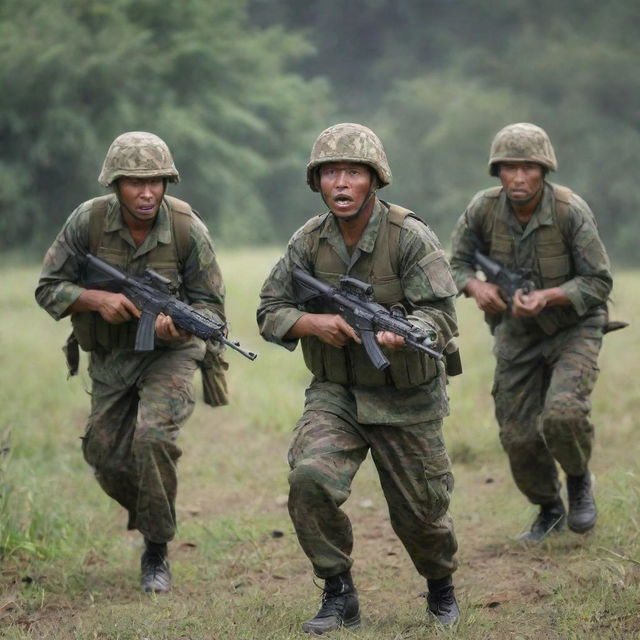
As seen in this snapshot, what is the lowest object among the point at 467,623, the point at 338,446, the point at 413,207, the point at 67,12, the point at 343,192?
the point at 467,623

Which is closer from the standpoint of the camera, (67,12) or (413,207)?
(67,12)

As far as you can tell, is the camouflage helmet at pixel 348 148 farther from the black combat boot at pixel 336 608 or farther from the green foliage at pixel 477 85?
the green foliage at pixel 477 85

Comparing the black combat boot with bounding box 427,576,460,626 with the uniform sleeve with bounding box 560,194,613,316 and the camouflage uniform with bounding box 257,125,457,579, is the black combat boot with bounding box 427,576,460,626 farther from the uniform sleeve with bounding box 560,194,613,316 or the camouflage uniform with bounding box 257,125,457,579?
the uniform sleeve with bounding box 560,194,613,316

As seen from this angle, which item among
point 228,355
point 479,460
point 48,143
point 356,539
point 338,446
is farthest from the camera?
point 48,143

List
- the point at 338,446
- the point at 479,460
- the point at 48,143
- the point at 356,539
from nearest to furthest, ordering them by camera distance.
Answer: the point at 338,446 < the point at 356,539 < the point at 479,460 < the point at 48,143

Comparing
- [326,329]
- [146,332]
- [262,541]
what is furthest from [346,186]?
[262,541]

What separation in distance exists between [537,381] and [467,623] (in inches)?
79.7

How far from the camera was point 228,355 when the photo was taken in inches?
520

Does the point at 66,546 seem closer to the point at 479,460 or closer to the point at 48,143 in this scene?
the point at 479,460

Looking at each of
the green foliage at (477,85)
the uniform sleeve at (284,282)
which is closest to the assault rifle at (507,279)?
the uniform sleeve at (284,282)

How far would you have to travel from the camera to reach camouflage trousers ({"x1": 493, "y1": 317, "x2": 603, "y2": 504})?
6.68m

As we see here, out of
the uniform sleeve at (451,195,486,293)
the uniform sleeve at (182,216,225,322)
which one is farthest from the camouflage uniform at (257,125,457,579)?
the uniform sleeve at (451,195,486,293)

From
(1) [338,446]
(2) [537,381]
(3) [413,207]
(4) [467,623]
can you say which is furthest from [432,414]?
(3) [413,207]

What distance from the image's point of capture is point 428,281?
205 inches
